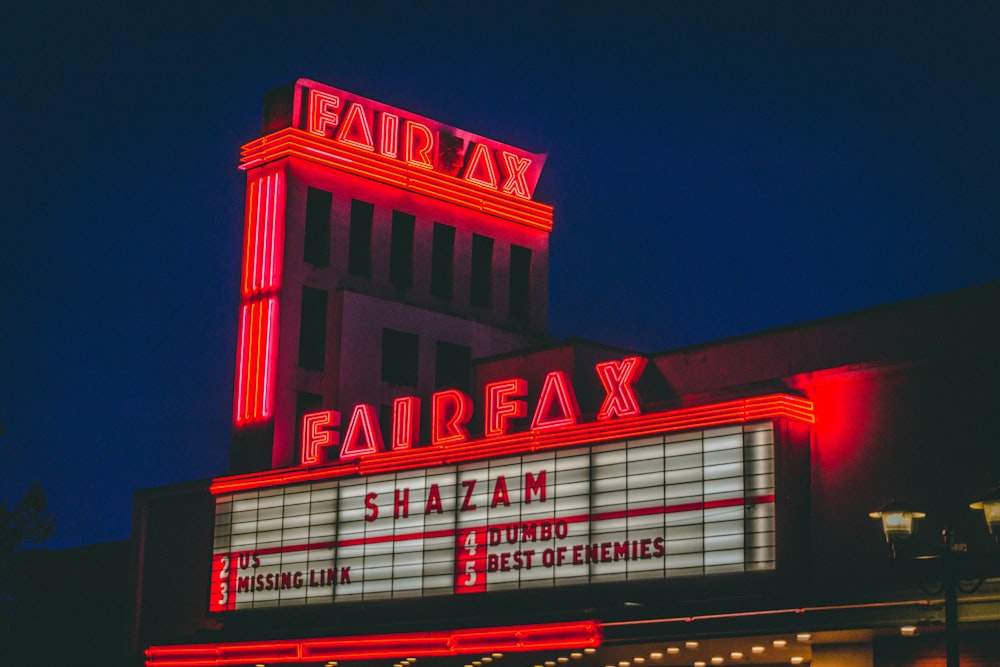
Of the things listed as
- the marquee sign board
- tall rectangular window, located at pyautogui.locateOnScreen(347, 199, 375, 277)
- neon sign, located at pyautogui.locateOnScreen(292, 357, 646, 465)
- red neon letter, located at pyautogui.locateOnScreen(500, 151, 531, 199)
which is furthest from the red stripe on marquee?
red neon letter, located at pyautogui.locateOnScreen(500, 151, 531, 199)

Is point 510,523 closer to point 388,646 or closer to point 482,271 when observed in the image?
point 388,646

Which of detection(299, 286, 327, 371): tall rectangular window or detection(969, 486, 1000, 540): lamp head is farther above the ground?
detection(299, 286, 327, 371): tall rectangular window

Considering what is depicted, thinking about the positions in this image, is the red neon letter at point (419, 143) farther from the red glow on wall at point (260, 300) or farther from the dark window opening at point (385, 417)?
the dark window opening at point (385, 417)

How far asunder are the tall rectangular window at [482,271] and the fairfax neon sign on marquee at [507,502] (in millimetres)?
7930

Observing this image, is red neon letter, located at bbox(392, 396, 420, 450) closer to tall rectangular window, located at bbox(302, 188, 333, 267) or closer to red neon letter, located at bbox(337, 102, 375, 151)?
tall rectangular window, located at bbox(302, 188, 333, 267)

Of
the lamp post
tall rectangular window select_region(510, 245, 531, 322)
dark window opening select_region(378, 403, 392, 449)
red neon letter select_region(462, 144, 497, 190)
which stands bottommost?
the lamp post

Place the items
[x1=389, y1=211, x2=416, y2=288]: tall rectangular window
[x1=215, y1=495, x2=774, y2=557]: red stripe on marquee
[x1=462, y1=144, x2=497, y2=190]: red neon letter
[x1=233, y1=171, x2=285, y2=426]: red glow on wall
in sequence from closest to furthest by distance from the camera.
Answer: [x1=215, y1=495, x2=774, y2=557]: red stripe on marquee, [x1=233, y1=171, x2=285, y2=426]: red glow on wall, [x1=389, y1=211, x2=416, y2=288]: tall rectangular window, [x1=462, y1=144, x2=497, y2=190]: red neon letter

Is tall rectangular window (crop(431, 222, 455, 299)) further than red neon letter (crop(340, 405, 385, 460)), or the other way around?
tall rectangular window (crop(431, 222, 455, 299))

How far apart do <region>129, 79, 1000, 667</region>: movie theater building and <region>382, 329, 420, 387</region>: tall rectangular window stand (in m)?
0.06

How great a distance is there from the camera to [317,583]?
33031 mm

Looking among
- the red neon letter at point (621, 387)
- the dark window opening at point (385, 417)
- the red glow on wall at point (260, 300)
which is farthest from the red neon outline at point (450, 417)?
the dark window opening at point (385, 417)

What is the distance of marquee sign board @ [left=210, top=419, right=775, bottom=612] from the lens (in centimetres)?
2603

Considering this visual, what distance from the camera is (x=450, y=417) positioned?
31750 millimetres

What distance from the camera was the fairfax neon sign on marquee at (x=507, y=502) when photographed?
85.5 ft
